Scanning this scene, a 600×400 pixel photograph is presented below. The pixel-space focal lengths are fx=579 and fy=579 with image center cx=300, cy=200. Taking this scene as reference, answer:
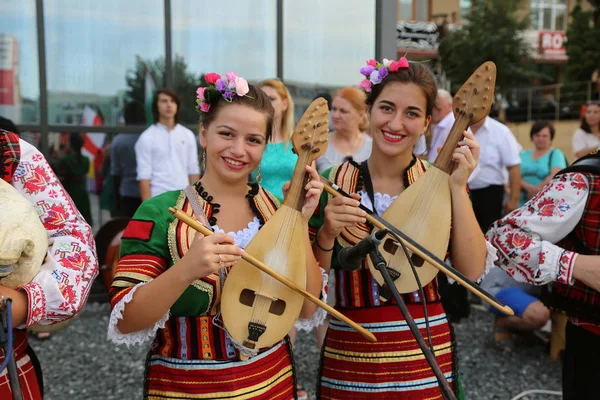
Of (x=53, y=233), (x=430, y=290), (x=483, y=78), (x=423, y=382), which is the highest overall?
(x=483, y=78)

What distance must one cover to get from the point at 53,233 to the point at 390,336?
0.99 meters

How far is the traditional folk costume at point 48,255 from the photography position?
1.31m

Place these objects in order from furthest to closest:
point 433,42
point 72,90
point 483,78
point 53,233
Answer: point 433,42, point 72,90, point 483,78, point 53,233

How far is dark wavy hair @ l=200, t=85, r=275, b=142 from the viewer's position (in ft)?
5.28

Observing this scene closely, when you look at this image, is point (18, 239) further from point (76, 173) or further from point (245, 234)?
point (76, 173)

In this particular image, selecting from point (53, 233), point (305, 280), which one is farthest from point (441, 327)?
point (53, 233)

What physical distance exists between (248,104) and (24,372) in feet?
2.91

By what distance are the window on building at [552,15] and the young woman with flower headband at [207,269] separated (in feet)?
101

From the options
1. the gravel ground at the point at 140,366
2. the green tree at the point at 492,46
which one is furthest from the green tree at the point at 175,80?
the green tree at the point at 492,46

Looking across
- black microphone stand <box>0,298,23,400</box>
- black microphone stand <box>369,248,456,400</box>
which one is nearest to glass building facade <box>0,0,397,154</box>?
black microphone stand <box>0,298,23,400</box>

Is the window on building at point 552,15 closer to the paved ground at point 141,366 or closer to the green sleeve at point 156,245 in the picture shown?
the paved ground at point 141,366

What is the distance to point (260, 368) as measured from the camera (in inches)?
60.6

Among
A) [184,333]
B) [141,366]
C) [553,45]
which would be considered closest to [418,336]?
[184,333]

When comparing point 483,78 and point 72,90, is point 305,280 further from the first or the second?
point 72,90
